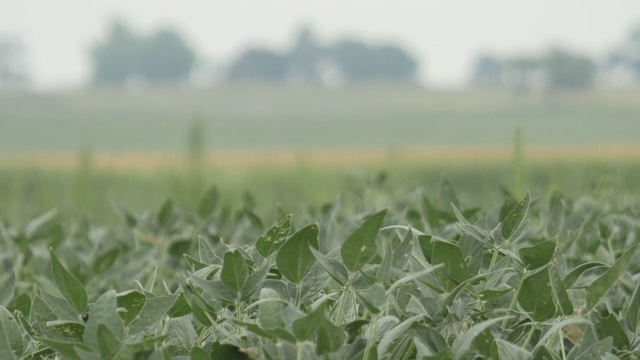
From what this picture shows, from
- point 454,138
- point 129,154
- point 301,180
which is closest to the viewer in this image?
point 301,180

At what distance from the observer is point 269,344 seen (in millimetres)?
647

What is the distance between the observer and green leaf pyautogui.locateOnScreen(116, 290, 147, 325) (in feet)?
2.24

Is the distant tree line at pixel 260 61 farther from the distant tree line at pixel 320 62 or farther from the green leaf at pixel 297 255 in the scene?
the green leaf at pixel 297 255

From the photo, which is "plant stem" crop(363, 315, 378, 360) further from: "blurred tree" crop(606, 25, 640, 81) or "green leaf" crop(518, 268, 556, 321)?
"blurred tree" crop(606, 25, 640, 81)

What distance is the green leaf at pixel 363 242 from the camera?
27.0 inches

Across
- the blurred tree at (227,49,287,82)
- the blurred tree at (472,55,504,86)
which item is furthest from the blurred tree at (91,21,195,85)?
the blurred tree at (472,55,504,86)

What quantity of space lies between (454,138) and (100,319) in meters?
40.3

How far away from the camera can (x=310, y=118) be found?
158 ft

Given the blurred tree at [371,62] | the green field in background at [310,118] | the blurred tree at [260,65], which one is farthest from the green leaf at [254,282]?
the blurred tree at [260,65]

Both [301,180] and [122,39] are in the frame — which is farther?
[122,39]

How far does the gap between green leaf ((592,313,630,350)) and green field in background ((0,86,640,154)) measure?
33722 mm

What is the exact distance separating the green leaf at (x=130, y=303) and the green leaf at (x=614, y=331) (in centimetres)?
41

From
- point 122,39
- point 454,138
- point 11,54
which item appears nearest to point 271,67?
point 122,39

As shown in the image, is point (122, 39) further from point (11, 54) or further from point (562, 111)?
point (562, 111)
